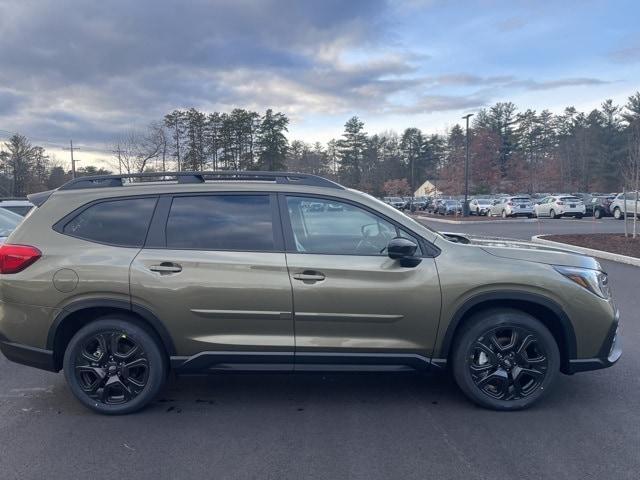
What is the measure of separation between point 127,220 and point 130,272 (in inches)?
18.2

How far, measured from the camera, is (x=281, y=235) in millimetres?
3975

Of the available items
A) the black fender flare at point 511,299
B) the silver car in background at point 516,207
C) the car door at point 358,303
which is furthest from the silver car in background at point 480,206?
the car door at point 358,303

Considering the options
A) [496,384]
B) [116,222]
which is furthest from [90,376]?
[496,384]

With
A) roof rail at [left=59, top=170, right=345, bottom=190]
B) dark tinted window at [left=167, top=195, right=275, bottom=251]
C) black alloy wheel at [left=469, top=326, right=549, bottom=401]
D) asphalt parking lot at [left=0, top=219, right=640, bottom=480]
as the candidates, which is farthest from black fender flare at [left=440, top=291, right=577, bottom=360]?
dark tinted window at [left=167, top=195, right=275, bottom=251]

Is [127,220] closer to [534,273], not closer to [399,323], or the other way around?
[399,323]

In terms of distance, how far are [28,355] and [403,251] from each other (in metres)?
3.03

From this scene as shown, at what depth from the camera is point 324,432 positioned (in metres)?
3.68

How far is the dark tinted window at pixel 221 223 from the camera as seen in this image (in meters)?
3.98

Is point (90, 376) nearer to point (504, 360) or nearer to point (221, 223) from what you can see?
point (221, 223)

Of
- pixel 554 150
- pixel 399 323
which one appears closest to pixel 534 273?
pixel 399 323

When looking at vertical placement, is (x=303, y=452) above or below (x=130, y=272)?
below

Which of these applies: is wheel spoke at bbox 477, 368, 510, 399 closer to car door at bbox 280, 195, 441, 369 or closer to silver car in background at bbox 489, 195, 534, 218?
car door at bbox 280, 195, 441, 369

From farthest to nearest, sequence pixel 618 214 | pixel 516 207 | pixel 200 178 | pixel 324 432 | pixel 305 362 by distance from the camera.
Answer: pixel 516 207
pixel 618 214
pixel 200 178
pixel 305 362
pixel 324 432

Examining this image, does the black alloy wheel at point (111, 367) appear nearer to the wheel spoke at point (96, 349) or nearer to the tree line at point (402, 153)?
the wheel spoke at point (96, 349)
